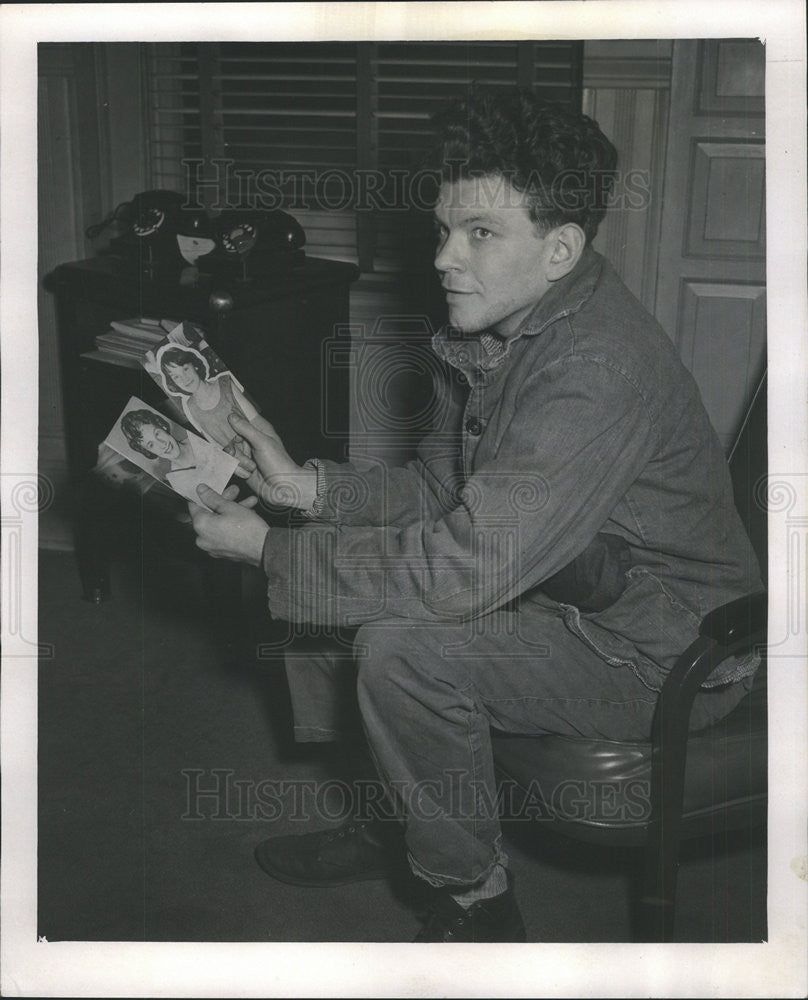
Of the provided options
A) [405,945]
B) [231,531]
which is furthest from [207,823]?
[231,531]

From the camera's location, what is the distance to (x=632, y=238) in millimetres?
2723

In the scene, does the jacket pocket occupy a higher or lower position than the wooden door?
lower

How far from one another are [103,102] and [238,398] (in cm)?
159

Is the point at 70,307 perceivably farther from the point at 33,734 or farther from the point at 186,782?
the point at 33,734

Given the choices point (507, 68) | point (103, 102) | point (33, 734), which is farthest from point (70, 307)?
point (33, 734)

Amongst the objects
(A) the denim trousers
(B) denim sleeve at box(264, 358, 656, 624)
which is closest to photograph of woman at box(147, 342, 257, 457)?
(B) denim sleeve at box(264, 358, 656, 624)

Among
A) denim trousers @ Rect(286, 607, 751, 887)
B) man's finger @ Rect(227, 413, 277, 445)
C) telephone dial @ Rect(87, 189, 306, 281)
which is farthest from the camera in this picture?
telephone dial @ Rect(87, 189, 306, 281)

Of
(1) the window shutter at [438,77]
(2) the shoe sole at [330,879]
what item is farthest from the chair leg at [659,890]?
(1) the window shutter at [438,77]

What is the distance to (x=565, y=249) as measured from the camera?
1691mm

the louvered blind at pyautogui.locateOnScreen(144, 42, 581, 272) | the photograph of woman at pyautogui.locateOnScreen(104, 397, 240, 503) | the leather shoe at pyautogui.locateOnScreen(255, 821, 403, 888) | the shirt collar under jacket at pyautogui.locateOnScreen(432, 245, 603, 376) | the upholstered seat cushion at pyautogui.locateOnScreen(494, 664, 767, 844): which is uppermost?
the louvered blind at pyautogui.locateOnScreen(144, 42, 581, 272)

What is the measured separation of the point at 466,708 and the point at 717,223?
1599 millimetres

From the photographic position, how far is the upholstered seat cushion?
1547 millimetres

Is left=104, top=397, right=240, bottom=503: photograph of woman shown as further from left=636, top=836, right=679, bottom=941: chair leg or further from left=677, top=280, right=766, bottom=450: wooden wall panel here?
left=677, top=280, right=766, bottom=450: wooden wall panel

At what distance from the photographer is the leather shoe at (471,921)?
170 centimetres
